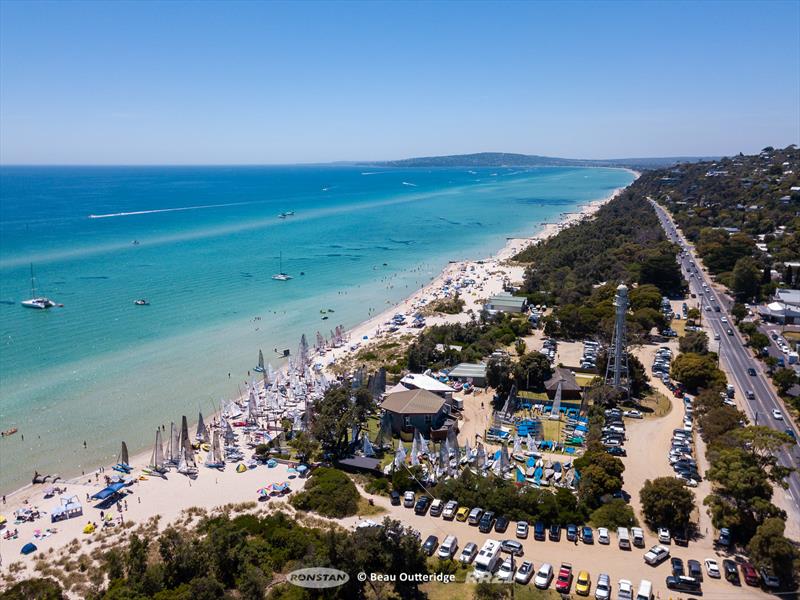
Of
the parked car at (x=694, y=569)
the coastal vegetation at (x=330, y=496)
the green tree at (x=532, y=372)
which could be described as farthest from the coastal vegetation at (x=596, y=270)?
the coastal vegetation at (x=330, y=496)

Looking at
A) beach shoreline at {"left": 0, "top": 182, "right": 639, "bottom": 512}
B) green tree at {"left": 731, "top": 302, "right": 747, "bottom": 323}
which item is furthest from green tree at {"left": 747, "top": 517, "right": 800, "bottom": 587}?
green tree at {"left": 731, "top": 302, "right": 747, "bottom": 323}

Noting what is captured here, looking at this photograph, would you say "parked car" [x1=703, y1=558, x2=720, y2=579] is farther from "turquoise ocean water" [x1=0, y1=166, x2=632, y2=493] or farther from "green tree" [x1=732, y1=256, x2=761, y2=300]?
"green tree" [x1=732, y1=256, x2=761, y2=300]

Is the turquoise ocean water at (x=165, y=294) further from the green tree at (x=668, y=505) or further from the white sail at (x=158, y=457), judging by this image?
the green tree at (x=668, y=505)

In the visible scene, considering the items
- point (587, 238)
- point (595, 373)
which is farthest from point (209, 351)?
point (587, 238)

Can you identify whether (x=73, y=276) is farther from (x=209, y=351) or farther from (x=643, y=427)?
(x=643, y=427)

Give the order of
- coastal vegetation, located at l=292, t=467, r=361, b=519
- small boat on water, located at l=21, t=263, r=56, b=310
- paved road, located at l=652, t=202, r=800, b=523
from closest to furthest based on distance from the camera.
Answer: coastal vegetation, located at l=292, t=467, r=361, b=519 < paved road, located at l=652, t=202, r=800, b=523 < small boat on water, located at l=21, t=263, r=56, b=310

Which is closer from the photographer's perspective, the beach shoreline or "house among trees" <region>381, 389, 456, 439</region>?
the beach shoreline
